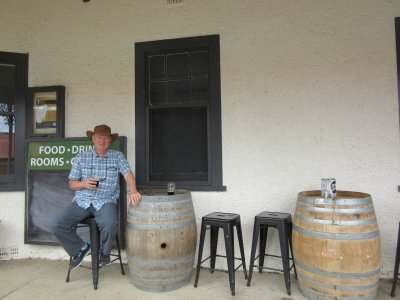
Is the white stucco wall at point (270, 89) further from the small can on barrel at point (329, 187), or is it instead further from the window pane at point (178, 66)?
the small can on barrel at point (329, 187)

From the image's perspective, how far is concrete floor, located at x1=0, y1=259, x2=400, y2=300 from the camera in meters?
2.59

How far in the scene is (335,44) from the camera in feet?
9.89

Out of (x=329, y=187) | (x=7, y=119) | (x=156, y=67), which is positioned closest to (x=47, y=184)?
(x=7, y=119)

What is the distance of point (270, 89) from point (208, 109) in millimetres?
657

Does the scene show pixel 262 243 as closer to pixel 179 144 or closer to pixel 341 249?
pixel 341 249

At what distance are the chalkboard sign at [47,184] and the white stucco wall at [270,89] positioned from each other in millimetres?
184

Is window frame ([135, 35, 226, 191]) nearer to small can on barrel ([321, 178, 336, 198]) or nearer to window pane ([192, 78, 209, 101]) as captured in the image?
window pane ([192, 78, 209, 101])

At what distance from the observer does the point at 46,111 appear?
11.8 feet

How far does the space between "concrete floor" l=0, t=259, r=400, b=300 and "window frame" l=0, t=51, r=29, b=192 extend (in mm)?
925

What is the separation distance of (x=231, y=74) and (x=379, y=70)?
1383mm

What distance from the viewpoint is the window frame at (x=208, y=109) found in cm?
321

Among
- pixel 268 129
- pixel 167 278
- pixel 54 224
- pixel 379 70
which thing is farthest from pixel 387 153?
pixel 54 224

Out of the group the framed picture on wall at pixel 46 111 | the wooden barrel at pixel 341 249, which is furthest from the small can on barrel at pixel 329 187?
the framed picture on wall at pixel 46 111

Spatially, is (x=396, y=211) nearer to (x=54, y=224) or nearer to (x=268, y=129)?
(x=268, y=129)
